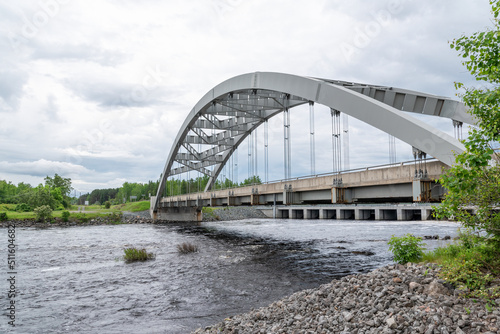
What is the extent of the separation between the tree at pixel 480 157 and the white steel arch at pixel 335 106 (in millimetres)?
5241

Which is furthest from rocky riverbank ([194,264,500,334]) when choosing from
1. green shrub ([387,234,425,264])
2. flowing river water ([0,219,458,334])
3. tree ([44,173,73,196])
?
Result: tree ([44,173,73,196])

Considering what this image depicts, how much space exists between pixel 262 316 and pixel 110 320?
4521 millimetres

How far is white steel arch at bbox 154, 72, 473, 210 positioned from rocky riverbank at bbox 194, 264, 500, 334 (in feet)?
19.9

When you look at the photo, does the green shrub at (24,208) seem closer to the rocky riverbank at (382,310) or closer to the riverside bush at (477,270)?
the rocky riverbank at (382,310)

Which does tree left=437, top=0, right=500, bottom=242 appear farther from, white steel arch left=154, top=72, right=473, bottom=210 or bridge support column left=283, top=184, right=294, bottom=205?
bridge support column left=283, top=184, right=294, bottom=205

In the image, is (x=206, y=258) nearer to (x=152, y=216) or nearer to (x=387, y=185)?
(x=387, y=185)

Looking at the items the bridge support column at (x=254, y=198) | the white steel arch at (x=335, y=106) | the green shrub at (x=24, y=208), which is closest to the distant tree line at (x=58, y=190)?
the green shrub at (x=24, y=208)

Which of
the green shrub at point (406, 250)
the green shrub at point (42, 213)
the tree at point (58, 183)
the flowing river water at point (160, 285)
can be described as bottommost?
the flowing river water at point (160, 285)

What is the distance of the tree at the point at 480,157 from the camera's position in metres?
6.31

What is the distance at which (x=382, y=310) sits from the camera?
656cm

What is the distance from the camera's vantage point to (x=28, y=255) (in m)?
22.6

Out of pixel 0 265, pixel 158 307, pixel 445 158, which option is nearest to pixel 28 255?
pixel 0 265

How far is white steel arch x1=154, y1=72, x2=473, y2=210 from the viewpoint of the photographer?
13209 mm

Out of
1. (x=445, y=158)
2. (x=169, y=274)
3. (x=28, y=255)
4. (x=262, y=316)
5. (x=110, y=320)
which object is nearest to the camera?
(x=262, y=316)
